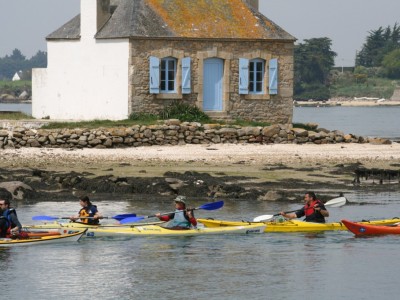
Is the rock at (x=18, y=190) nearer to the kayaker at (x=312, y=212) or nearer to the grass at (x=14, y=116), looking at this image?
the kayaker at (x=312, y=212)

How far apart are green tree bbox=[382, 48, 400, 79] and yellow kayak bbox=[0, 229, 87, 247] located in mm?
122007

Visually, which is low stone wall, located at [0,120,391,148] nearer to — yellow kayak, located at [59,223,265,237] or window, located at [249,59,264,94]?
window, located at [249,59,264,94]

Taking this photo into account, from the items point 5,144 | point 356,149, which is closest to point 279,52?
point 356,149

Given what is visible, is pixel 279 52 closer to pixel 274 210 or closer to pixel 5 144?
pixel 5 144

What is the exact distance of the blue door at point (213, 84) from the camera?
42000 millimetres

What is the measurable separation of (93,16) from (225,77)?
16.3ft

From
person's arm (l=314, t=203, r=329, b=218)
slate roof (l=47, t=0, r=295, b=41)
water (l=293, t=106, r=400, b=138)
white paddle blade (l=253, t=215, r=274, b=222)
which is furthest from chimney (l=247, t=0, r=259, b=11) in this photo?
white paddle blade (l=253, t=215, r=274, b=222)

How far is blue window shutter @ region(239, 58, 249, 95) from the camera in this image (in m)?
42.1

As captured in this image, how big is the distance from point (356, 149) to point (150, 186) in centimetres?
1082

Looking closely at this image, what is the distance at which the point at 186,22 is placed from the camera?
4184 cm

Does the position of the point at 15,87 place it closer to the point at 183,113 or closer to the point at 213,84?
the point at 213,84

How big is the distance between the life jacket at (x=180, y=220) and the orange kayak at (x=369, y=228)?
320cm

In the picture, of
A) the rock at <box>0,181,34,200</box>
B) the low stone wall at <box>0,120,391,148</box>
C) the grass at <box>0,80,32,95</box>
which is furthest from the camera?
the grass at <box>0,80,32,95</box>

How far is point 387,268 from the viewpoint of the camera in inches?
883
